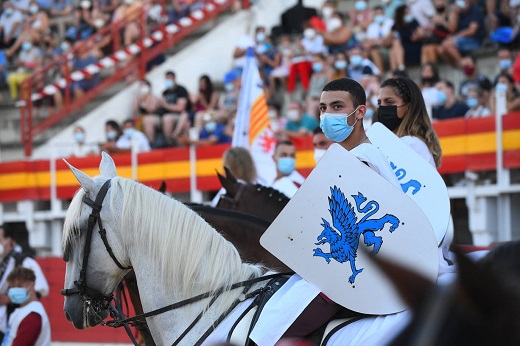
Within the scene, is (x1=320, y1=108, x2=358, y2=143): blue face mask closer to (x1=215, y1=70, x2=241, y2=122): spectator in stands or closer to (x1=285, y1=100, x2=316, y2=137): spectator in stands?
(x1=285, y1=100, x2=316, y2=137): spectator in stands

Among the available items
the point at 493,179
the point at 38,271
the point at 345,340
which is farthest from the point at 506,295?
the point at 493,179

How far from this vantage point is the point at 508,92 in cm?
1199

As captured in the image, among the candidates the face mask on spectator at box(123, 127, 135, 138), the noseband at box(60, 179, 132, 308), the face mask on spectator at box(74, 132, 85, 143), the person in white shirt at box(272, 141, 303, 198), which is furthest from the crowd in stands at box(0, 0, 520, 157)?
the noseband at box(60, 179, 132, 308)

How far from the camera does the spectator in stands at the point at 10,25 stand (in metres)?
21.3

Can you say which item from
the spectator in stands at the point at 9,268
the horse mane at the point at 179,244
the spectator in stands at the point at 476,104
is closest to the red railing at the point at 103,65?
the spectator in stands at the point at 9,268

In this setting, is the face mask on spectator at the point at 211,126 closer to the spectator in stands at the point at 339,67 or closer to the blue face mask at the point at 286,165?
the spectator in stands at the point at 339,67

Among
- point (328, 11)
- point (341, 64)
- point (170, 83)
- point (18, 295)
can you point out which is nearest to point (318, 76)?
point (341, 64)

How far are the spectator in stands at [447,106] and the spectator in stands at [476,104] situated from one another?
2.8 inches

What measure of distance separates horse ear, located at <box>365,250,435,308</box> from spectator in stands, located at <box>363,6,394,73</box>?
1304 centimetres

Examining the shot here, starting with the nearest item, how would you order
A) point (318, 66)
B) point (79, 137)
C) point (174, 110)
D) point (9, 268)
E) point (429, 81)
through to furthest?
point (9, 268), point (429, 81), point (318, 66), point (174, 110), point (79, 137)

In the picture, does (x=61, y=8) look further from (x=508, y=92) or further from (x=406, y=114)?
(x=406, y=114)

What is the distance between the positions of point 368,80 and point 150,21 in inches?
324

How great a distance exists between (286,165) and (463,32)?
6.10m


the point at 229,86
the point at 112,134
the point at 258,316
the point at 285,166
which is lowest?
the point at 258,316
